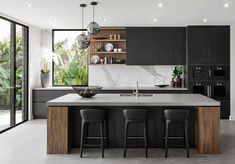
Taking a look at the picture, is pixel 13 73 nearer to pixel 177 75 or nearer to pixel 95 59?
pixel 95 59

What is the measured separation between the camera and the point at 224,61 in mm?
9148

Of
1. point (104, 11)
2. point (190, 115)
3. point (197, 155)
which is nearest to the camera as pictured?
point (197, 155)

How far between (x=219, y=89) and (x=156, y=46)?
6.61 ft

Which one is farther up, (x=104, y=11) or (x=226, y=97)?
(x=104, y=11)

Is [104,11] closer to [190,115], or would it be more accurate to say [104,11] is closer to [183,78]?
[190,115]

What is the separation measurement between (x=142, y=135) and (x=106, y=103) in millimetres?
969

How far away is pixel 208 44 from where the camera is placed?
9172 millimetres

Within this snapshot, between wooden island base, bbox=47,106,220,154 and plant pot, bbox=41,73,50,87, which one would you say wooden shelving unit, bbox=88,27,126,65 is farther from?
wooden island base, bbox=47,106,220,154

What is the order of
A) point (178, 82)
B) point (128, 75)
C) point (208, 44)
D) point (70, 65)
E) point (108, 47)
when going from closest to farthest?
point (208, 44)
point (178, 82)
point (108, 47)
point (128, 75)
point (70, 65)

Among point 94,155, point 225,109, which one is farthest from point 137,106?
point 225,109

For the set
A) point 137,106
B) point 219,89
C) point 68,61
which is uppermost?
point 68,61

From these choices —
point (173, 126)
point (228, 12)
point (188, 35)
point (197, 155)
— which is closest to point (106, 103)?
point (173, 126)

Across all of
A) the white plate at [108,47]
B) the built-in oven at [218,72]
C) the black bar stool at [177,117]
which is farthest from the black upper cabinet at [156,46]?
the black bar stool at [177,117]

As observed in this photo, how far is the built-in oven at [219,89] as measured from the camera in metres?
9.22
